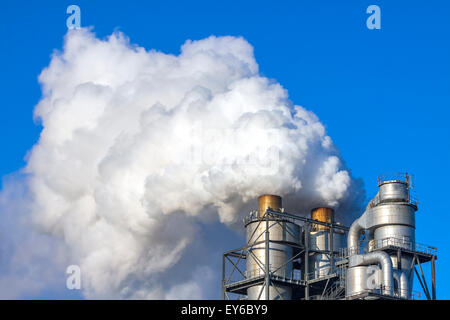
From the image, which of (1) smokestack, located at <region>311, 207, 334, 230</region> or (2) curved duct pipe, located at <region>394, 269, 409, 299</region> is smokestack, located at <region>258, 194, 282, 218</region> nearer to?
(1) smokestack, located at <region>311, 207, 334, 230</region>

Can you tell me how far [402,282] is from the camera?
237 feet

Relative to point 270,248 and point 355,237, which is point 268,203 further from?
point 355,237

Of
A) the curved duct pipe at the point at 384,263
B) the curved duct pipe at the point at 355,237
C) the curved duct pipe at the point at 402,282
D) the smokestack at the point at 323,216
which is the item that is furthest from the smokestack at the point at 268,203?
the curved duct pipe at the point at 402,282

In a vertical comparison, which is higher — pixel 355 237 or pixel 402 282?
pixel 355 237

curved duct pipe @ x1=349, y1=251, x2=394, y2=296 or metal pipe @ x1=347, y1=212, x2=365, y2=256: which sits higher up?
metal pipe @ x1=347, y1=212, x2=365, y2=256

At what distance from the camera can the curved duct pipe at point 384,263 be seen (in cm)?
7081

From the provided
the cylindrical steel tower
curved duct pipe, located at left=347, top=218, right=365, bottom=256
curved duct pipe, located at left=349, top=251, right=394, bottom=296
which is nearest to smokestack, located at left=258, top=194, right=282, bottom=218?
the cylindrical steel tower

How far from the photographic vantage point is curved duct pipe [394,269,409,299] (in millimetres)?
71688

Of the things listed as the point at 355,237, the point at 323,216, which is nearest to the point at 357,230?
the point at 355,237

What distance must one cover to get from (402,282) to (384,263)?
8.08 ft

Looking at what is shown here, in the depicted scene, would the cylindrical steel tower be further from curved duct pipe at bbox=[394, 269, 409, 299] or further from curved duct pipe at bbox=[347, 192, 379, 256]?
curved duct pipe at bbox=[394, 269, 409, 299]

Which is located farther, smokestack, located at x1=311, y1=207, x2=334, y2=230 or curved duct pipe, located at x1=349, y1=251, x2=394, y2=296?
smokestack, located at x1=311, y1=207, x2=334, y2=230
